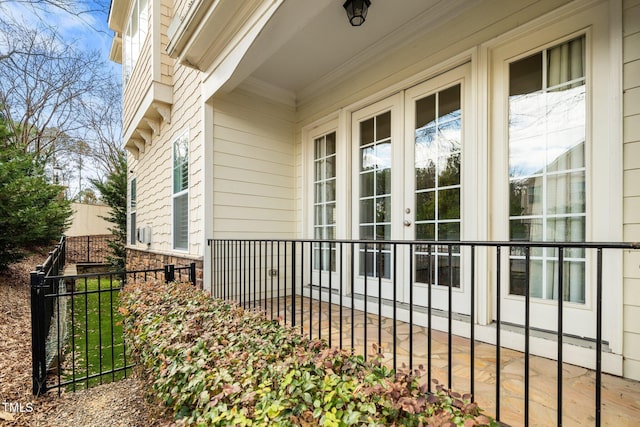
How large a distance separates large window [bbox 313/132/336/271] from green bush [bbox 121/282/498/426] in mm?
1805

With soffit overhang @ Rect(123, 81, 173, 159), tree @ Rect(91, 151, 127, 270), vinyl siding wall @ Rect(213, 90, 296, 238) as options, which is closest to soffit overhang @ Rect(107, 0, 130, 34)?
soffit overhang @ Rect(123, 81, 173, 159)

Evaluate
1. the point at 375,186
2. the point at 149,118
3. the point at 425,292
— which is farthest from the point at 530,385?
the point at 149,118

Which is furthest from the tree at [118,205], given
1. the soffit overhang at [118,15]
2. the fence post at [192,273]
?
the fence post at [192,273]

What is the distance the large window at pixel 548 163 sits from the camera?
2.14 metres

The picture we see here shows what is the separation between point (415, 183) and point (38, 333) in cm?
367

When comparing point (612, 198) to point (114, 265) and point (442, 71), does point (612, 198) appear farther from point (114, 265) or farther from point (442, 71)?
point (114, 265)

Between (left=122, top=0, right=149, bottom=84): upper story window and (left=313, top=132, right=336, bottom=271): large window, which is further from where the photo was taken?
(left=122, top=0, right=149, bottom=84): upper story window

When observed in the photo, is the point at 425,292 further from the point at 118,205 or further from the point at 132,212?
the point at 118,205

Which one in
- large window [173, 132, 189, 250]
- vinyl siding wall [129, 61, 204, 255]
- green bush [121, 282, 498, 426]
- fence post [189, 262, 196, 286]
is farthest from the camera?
large window [173, 132, 189, 250]

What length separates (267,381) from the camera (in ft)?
5.12

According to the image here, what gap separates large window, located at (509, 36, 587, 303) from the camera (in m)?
2.14

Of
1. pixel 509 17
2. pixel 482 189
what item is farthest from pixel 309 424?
pixel 509 17

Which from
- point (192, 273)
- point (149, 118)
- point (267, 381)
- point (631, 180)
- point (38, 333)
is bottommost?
point (38, 333)

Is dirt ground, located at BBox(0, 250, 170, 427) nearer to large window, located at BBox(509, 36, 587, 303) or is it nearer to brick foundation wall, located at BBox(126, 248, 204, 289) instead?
brick foundation wall, located at BBox(126, 248, 204, 289)
